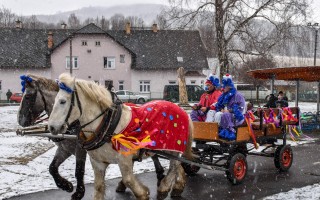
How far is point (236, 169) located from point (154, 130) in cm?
285

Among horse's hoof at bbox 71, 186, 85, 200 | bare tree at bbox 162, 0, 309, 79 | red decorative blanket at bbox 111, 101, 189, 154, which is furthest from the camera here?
bare tree at bbox 162, 0, 309, 79

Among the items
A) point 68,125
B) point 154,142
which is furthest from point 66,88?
point 154,142

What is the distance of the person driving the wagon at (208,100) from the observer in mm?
8805

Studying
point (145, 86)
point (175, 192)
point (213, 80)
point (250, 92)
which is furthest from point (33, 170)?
point (250, 92)

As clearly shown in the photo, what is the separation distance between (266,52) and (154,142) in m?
20.8

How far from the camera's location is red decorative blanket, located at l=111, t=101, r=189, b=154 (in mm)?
5949

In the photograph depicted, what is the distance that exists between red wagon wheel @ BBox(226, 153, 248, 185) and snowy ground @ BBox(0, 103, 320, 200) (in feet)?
3.18

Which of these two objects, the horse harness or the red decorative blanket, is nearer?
the horse harness

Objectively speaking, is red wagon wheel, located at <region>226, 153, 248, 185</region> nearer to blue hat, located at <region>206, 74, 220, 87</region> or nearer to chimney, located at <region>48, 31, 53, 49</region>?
blue hat, located at <region>206, 74, 220, 87</region>

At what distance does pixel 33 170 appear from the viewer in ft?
32.0

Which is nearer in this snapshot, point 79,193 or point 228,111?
point 79,193

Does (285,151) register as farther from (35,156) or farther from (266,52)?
(266,52)

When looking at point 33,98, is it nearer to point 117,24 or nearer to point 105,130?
point 105,130

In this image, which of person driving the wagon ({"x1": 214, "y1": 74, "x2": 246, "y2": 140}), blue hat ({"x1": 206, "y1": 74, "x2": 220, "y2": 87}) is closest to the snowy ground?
person driving the wagon ({"x1": 214, "y1": 74, "x2": 246, "y2": 140})
